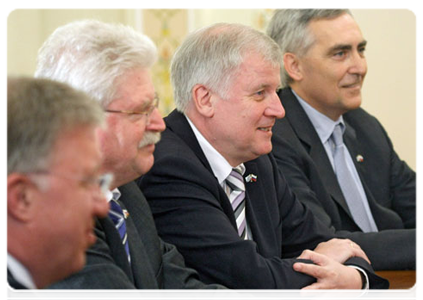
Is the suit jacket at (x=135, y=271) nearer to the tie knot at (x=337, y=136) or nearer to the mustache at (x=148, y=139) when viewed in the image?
the mustache at (x=148, y=139)

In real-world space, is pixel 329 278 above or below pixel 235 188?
below

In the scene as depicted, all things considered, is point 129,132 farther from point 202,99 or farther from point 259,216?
point 259,216

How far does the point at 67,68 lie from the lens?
222 centimetres

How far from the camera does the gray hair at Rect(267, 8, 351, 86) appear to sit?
406 centimetres

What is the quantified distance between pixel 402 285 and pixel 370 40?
10.6ft

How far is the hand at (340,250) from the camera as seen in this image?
288cm

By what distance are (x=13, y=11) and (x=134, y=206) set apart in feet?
11.1

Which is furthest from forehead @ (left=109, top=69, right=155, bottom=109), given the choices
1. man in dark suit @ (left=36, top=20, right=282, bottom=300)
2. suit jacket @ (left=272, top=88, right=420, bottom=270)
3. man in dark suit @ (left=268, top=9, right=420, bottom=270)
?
man in dark suit @ (left=268, top=9, right=420, bottom=270)

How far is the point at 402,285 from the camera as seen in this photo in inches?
112

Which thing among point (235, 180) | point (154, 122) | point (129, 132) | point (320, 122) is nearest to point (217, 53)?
point (235, 180)

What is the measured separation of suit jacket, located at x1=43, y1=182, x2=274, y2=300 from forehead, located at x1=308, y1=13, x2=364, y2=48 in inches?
73.0

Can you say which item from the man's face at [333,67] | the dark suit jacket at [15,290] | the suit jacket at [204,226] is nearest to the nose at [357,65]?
the man's face at [333,67]

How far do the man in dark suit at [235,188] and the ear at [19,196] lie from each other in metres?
1.29
